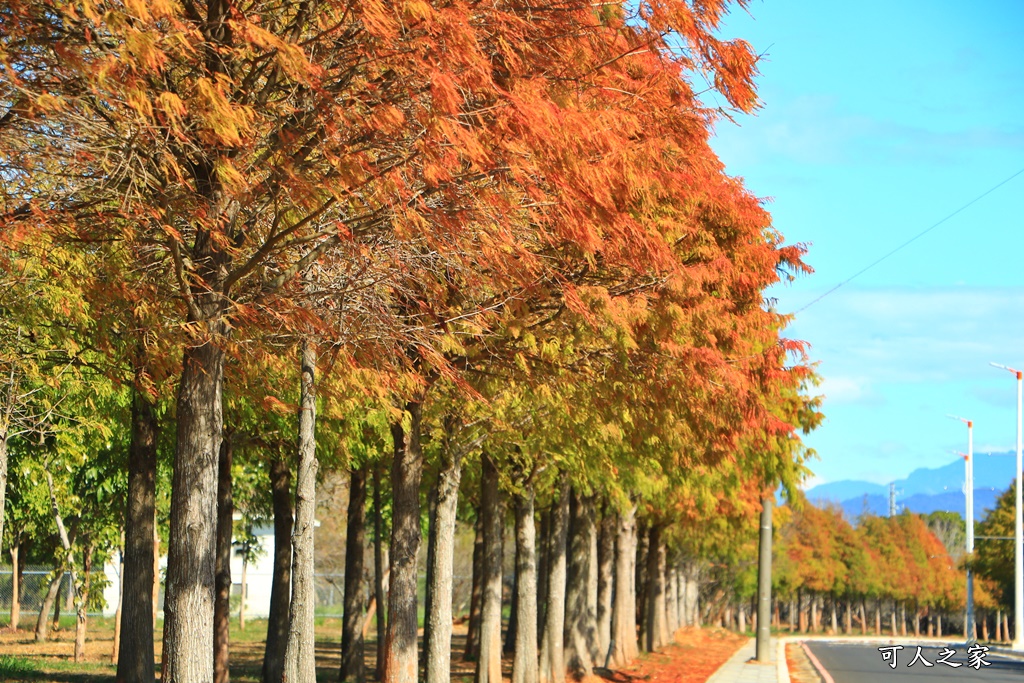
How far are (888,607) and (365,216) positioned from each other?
416 ft

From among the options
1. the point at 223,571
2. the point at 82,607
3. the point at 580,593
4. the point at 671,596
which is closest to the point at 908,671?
the point at 580,593

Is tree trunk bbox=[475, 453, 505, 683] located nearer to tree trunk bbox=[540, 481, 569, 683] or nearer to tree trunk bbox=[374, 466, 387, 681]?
tree trunk bbox=[540, 481, 569, 683]

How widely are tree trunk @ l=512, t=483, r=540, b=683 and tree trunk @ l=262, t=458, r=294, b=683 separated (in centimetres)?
397

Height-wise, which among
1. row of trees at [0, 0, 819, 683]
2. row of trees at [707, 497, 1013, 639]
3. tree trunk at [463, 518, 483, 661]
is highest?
row of trees at [0, 0, 819, 683]

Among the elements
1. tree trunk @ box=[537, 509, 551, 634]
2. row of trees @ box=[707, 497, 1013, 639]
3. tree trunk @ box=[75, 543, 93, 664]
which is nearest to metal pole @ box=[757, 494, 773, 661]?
tree trunk @ box=[537, 509, 551, 634]

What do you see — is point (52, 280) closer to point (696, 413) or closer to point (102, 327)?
point (102, 327)

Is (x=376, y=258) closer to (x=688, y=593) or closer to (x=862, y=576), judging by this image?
(x=688, y=593)

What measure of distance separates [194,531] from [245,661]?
23473 millimetres

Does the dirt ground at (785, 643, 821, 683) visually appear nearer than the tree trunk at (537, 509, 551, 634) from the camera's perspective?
No

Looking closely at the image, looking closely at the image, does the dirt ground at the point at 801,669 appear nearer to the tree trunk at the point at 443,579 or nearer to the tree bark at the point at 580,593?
the tree bark at the point at 580,593

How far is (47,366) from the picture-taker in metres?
15.3

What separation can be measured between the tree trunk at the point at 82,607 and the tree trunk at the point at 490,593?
34.0 ft

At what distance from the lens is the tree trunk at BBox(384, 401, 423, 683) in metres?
14.0

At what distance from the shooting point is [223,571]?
65.5 ft
